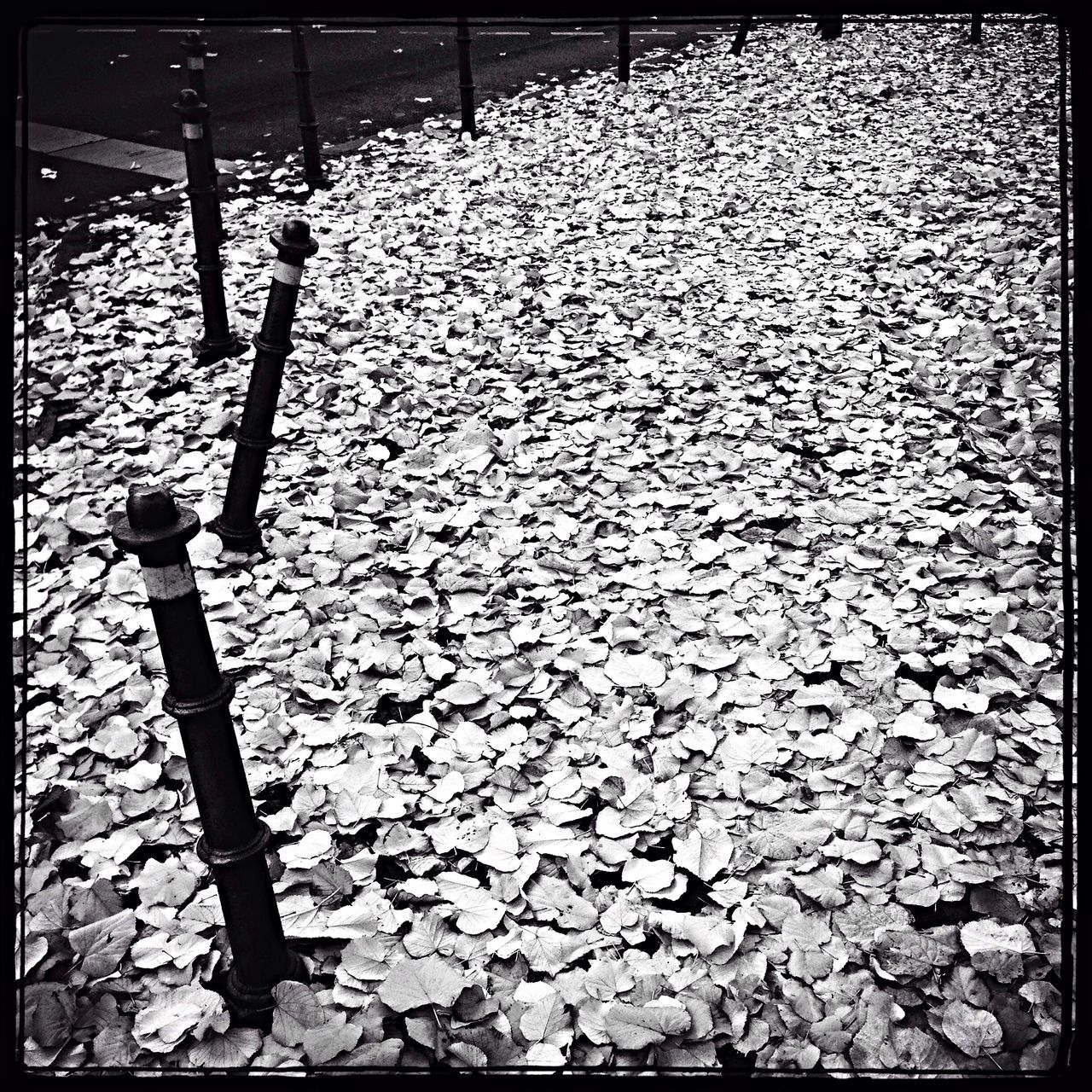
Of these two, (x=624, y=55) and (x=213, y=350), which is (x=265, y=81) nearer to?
(x=624, y=55)

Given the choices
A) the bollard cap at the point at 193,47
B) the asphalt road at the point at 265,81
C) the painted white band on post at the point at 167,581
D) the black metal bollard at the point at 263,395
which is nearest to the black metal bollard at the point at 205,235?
the bollard cap at the point at 193,47

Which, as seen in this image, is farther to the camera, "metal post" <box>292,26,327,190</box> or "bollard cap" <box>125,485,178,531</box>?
"metal post" <box>292,26,327,190</box>

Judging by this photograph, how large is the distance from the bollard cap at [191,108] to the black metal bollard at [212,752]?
324cm

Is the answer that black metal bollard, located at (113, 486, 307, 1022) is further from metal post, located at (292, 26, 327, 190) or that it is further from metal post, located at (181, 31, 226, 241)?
metal post, located at (292, 26, 327, 190)

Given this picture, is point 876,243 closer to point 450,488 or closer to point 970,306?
point 970,306

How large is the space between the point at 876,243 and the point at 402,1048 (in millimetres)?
5081

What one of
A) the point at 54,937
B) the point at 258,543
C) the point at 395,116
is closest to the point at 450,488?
the point at 258,543

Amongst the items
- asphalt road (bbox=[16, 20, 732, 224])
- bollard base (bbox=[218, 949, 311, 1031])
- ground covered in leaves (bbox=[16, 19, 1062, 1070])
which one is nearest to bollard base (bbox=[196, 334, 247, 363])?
ground covered in leaves (bbox=[16, 19, 1062, 1070])

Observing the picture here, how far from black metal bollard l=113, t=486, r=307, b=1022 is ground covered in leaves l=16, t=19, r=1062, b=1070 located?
0.09 metres

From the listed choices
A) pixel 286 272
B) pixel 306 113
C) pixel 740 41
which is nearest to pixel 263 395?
pixel 286 272

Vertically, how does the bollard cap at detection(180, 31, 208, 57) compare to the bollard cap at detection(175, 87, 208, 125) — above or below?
above

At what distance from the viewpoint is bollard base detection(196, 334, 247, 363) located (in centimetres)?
450

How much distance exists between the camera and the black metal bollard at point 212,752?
1.46 meters

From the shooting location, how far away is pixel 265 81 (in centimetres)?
990
